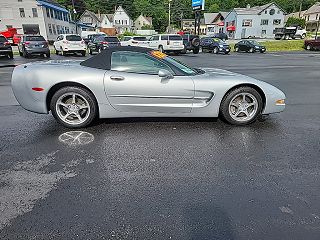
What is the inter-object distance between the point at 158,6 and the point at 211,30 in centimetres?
4055

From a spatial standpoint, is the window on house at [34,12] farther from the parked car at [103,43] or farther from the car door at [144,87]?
the car door at [144,87]

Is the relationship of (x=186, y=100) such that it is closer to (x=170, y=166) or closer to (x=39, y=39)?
(x=170, y=166)

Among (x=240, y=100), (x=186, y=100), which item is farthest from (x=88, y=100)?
(x=240, y=100)

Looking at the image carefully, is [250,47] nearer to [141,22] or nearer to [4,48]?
[4,48]

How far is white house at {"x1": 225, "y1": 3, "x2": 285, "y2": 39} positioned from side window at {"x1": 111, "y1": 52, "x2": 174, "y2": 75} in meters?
63.5

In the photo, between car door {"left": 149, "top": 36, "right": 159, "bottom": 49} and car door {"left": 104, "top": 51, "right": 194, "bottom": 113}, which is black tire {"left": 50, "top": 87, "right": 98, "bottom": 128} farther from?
car door {"left": 149, "top": 36, "right": 159, "bottom": 49}

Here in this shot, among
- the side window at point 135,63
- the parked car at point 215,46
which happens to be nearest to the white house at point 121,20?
the parked car at point 215,46

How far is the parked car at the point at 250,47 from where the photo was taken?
26.0 m

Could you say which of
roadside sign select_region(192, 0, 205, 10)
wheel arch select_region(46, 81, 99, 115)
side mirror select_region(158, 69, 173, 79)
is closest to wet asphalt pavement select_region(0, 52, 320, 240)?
wheel arch select_region(46, 81, 99, 115)

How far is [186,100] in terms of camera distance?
4160 millimetres

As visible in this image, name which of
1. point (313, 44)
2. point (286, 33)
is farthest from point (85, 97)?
point (286, 33)

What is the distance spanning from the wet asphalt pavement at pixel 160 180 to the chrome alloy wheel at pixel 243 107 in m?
0.21

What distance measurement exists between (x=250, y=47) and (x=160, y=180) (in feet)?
87.5

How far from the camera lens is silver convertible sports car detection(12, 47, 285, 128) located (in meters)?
4.11
